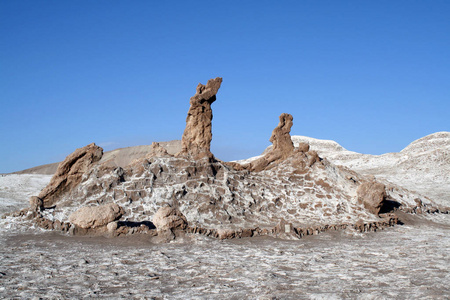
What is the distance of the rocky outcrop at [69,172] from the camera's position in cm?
1330

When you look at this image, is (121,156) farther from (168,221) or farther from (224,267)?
(224,267)

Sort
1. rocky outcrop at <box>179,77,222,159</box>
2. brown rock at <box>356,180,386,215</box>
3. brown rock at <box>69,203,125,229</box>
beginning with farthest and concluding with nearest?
1. rocky outcrop at <box>179,77,222,159</box>
2. brown rock at <box>356,180,386,215</box>
3. brown rock at <box>69,203,125,229</box>

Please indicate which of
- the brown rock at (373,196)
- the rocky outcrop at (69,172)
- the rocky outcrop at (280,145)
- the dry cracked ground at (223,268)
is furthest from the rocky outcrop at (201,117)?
the brown rock at (373,196)

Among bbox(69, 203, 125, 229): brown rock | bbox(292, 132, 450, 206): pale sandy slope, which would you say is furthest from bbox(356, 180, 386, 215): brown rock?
bbox(69, 203, 125, 229): brown rock

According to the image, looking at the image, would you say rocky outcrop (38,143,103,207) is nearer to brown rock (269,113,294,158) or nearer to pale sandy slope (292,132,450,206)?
brown rock (269,113,294,158)

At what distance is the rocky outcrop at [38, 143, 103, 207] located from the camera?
13.3 m

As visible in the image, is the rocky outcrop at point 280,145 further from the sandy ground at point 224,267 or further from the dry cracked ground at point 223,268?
the dry cracked ground at point 223,268

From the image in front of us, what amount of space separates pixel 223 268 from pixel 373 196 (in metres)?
8.32

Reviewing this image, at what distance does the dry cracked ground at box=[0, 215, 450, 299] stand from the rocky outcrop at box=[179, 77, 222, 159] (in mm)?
5655

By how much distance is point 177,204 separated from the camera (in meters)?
12.7

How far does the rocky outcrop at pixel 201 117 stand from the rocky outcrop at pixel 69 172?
3.45 meters

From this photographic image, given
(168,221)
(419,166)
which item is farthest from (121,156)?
(168,221)

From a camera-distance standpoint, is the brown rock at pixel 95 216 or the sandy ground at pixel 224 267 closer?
the sandy ground at pixel 224 267

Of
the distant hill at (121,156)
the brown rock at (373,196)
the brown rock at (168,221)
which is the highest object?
the distant hill at (121,156)
